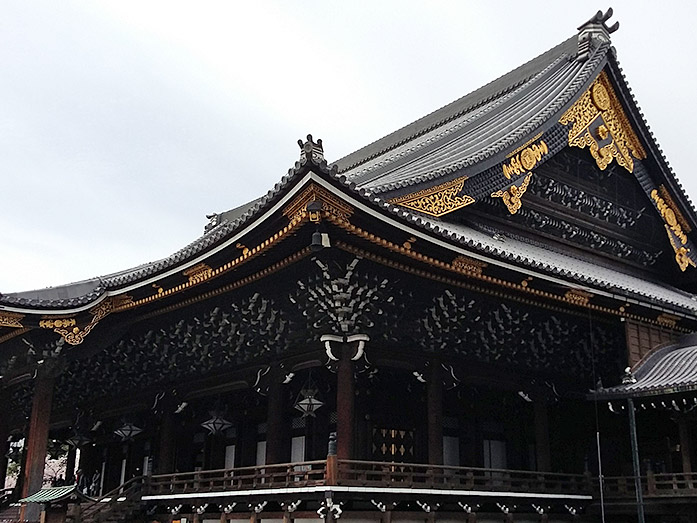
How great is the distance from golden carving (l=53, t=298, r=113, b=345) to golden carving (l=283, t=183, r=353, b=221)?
5.57m

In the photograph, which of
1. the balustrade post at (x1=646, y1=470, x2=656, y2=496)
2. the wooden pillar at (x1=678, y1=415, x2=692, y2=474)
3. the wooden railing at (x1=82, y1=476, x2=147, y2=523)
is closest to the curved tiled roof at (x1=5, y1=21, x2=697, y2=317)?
the wooden pillar at (x1=678, y1=415, x2=692, y2=474)

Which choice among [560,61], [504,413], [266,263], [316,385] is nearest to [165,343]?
[316,385]

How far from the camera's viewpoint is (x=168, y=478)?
665 inches

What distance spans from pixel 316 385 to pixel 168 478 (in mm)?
4860

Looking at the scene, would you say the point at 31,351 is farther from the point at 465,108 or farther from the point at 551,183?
the point at 465,108

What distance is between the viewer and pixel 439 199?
49.2 feet

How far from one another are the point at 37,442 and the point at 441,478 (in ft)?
25.0

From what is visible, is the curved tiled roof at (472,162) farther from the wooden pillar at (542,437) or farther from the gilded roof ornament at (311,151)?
the wooden pillar at (542,437)

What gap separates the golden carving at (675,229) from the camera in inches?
788

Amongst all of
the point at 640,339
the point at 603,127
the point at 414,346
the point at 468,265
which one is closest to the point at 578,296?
the point at 640,339

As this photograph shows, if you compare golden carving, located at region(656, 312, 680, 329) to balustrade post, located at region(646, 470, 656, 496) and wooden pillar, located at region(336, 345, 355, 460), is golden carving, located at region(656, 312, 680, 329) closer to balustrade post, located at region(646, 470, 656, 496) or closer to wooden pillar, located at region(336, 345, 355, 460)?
balustrade post, located at region(646, 470, 656, 496)

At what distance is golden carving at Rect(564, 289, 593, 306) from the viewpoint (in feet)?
46.3

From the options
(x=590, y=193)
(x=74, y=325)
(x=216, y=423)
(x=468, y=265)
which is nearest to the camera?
(x=468, y=265)

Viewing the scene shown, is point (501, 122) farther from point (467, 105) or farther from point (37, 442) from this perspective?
point (37, 442)
